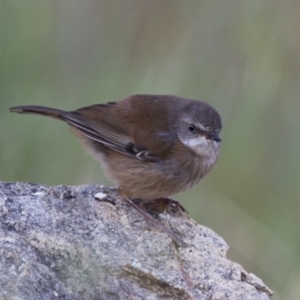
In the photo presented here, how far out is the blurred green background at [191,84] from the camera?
14.8ft

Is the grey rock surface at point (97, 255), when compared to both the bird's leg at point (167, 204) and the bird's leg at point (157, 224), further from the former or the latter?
the bird's leg at point (167, 204)

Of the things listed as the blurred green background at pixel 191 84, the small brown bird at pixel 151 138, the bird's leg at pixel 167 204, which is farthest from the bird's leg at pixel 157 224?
the blurred green background at pixel 191 84

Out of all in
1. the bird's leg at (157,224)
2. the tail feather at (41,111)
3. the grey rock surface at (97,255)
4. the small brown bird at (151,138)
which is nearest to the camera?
the grey rock surface at (97,255)

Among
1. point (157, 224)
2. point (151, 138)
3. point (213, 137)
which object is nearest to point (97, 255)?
point (157, 224)

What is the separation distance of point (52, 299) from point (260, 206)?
243cm

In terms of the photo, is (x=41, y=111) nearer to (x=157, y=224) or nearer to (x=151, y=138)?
(x=151, y=138)

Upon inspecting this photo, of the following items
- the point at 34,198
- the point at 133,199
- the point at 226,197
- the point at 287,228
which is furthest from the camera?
the point at 226,197

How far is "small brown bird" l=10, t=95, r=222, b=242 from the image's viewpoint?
189 inches

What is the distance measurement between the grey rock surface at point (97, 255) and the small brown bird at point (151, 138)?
0.69 meters

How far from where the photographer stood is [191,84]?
482 cm

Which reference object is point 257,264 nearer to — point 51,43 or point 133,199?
point 133,199

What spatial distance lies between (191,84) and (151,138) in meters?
0.47

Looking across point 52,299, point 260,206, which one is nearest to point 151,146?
point 260,206

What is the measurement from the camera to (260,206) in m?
5.02
